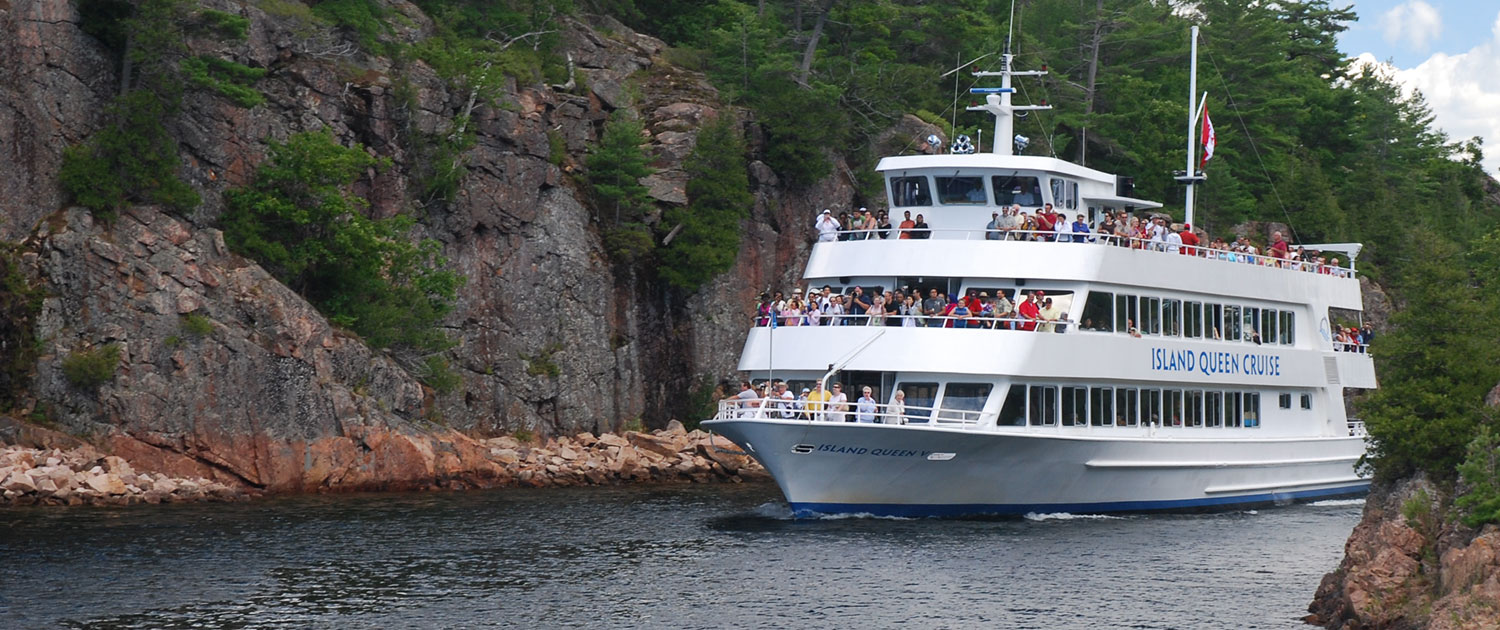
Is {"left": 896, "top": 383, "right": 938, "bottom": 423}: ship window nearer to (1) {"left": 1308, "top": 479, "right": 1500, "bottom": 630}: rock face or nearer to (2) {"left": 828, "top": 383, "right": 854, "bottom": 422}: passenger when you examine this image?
(2) {"left": 828, "top": 383, "right": 854, "bottom": 422}: passenger

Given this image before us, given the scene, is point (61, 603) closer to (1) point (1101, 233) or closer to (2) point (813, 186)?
(1) point (1101, 233)

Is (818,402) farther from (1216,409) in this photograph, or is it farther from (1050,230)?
(1216,409)

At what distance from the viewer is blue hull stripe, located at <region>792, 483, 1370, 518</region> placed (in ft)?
96.5

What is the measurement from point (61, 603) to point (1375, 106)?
65.1 metres

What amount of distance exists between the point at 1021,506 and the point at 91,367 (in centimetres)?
1870

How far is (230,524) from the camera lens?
2909 centimetres

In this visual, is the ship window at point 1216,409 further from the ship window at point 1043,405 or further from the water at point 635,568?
the ship window at point 1043,405

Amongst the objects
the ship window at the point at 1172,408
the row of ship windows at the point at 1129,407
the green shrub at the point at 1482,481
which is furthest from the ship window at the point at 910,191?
the green shrub at the point at 1482,481

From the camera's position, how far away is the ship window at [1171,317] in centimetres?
3300

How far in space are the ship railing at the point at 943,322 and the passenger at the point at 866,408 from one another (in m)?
1.69

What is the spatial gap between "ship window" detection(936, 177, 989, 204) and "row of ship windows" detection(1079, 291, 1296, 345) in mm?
3294

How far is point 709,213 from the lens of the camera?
158 ft

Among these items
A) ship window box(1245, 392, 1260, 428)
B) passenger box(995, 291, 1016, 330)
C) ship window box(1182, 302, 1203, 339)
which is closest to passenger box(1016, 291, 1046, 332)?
passenger box(995, 291, 1016, 330)

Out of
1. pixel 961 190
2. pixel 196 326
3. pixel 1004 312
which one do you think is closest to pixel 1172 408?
pixel 1004 312
